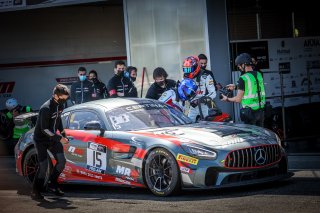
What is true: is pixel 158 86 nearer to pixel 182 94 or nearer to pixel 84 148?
pixel 182 94

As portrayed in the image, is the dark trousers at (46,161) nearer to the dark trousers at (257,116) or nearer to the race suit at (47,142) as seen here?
the race suit at (47,142)

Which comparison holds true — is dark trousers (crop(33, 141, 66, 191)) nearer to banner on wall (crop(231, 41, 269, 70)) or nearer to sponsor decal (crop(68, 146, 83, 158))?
sponsor decal (crop(68, 146, 83, 158))

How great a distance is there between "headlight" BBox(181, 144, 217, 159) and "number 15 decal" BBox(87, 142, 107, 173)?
4.91 feet

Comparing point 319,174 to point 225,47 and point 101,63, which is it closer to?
point 225,47

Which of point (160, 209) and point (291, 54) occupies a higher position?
point (291, 54)

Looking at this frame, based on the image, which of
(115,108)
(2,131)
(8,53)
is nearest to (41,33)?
(8,53)

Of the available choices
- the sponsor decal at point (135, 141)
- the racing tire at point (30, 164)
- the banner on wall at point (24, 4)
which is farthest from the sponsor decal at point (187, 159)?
the banner on wall at point (24, 4)

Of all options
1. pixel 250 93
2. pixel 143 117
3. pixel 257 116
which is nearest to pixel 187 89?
pixel 250 93

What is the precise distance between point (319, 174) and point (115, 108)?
3.11m

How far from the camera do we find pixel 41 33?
2497 centimetres

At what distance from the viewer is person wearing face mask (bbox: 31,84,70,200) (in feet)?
36.7

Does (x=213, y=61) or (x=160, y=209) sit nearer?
(x=160, y=209)

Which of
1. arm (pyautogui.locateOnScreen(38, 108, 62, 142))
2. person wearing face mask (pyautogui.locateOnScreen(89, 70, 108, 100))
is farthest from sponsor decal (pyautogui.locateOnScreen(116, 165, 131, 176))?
person wearing face mask (pyautogui.locateOnScreen(89, 70, 108, 100))

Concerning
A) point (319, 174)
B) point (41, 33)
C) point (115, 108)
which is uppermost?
point (41, 33)
